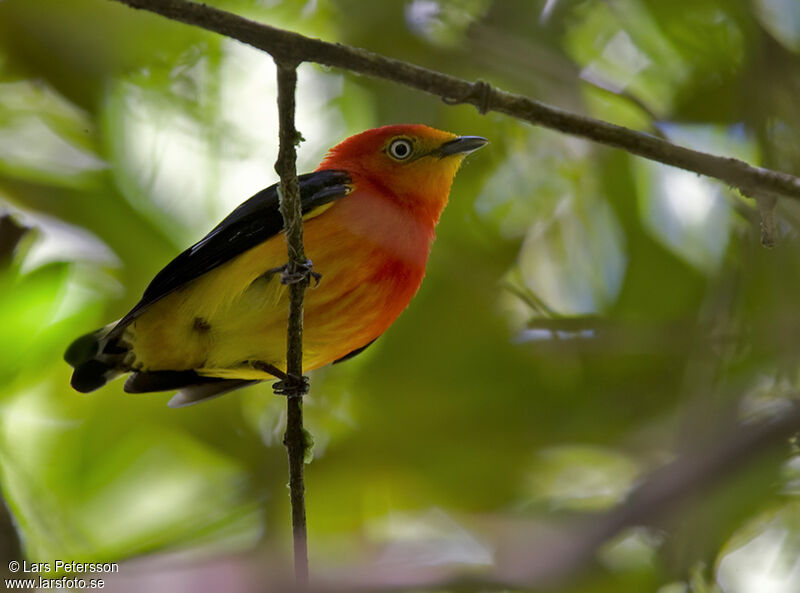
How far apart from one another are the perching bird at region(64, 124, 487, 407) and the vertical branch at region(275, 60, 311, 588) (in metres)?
0.44

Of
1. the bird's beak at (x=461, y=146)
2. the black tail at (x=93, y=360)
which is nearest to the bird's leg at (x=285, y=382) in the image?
the black tail at (x=93, y=360)

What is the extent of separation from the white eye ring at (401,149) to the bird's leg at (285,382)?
1.26 meters

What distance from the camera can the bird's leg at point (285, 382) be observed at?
376cm

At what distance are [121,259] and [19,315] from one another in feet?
4.49

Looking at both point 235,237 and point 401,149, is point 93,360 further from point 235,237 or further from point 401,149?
point 401,149

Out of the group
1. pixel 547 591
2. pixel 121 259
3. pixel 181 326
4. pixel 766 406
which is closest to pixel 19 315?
pixel 181 326

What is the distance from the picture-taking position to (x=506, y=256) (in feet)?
19.7

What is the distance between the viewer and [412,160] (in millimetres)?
4770

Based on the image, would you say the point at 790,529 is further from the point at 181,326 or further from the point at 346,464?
the point at 181,326

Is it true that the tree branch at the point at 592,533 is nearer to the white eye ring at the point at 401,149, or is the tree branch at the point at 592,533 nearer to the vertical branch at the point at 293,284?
the vertical branch at the point at 293,284

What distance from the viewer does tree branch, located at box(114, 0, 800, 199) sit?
8.59 ft

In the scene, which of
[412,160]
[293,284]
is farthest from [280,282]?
[412,160]

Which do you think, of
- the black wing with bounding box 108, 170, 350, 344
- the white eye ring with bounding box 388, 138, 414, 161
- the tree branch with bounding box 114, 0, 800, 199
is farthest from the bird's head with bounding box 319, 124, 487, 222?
the tree branch with bounding box 114, 0, 800, 199

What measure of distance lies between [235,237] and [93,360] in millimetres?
1012
